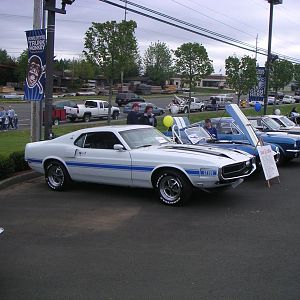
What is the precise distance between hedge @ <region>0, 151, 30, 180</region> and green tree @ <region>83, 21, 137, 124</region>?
341 inches

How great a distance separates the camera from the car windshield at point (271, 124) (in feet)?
53.6

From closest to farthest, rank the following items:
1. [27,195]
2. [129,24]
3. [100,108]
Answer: [27,195] → [129,24] → [100,108]

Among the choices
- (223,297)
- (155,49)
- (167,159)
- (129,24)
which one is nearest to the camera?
(223,297)

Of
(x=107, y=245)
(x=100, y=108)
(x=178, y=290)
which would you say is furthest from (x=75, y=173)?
(x=100, y=108)

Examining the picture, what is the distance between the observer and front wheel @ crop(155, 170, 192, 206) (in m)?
8.48

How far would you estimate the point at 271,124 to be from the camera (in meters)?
16.5

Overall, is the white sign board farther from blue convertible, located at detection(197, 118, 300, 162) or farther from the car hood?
blue convertible, located at detection(197, 118, 300, 162)

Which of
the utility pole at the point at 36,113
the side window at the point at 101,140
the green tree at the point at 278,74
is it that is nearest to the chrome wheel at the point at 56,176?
the side window at the point at 101,140

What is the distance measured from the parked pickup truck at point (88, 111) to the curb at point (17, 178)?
2390cm

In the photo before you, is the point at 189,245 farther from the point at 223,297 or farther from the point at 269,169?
the point at 269,169

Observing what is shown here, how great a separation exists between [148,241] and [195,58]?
1041 inches

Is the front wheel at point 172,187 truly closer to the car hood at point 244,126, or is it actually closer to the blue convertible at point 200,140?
the blue convertible at point 200,140

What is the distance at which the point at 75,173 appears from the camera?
32.0ft

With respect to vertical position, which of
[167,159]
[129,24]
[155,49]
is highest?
[155,49]
